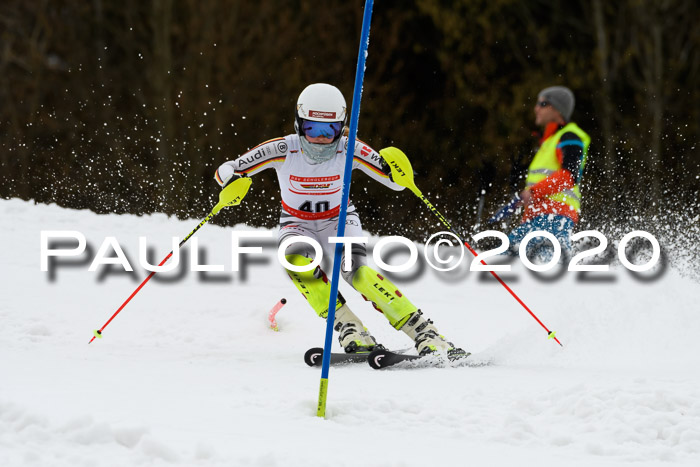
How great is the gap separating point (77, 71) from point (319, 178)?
13.0 m

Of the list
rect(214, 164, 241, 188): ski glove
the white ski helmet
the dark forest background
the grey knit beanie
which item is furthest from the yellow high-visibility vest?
the dark forest background

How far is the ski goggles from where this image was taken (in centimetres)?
546

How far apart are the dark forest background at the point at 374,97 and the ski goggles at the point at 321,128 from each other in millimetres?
9100

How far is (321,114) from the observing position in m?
5.41

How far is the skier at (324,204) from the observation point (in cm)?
545

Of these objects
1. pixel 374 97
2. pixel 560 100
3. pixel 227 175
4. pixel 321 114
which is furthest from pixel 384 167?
pixel 374 97

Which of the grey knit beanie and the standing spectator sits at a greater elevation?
the grey knit beanie

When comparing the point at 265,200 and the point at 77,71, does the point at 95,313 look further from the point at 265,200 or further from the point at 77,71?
the point at 77,71

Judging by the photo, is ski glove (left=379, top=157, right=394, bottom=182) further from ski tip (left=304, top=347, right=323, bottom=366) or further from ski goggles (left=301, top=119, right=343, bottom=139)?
ski tip (left=304, top=347, right=323, bottom=366)

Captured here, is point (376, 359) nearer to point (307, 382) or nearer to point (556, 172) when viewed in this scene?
point (307, 382)

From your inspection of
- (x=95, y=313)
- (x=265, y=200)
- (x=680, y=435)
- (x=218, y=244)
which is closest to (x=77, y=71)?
(x=265, y=200)

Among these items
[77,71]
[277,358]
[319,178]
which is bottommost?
[277,358]

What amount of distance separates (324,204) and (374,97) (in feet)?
34.0

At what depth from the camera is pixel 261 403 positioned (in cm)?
401
